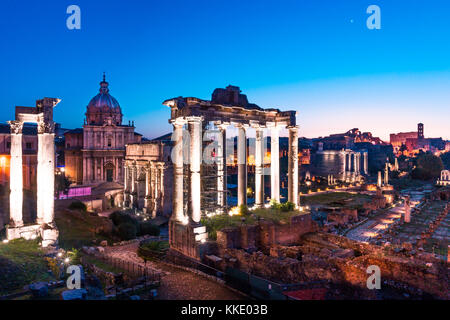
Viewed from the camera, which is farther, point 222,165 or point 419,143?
point 419,143

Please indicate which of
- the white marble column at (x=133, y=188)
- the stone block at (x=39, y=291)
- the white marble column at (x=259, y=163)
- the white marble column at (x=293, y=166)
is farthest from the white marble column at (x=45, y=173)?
the white marble column at (x=133, y=188)

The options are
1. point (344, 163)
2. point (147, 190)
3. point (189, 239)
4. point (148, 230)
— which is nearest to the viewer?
point (189, 239)

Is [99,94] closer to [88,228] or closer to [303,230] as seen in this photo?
[88,228]

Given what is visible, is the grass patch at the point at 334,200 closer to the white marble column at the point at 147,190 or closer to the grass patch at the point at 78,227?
the white marble column at the point at 147,190

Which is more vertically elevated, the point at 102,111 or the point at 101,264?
the point at 102,111

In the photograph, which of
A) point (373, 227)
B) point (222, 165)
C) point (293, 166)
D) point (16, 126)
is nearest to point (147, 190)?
point (222, 165)

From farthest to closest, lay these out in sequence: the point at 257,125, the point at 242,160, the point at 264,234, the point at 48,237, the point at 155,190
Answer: the point at 155,190 → the point at 242,160 → the point at 257,125 → the point at 264,234 → the point at 48,237

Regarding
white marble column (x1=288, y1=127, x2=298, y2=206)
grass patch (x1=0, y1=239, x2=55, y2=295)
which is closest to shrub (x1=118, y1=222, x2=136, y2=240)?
grass patch (x1=0, y1=239, x2=55, y2=295)

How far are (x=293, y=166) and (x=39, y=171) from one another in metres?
15.7

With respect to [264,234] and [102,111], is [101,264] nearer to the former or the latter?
[264,234]

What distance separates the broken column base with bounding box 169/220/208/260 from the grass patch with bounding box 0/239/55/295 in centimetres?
607

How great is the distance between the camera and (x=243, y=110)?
19.8 meters

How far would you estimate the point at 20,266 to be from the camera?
12.3 meters
